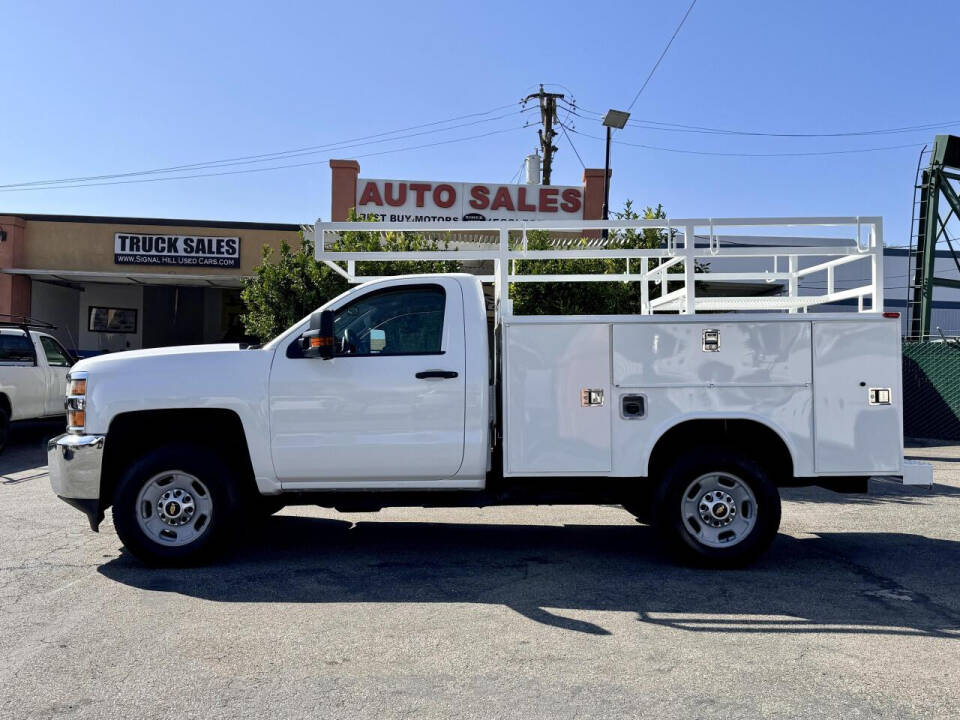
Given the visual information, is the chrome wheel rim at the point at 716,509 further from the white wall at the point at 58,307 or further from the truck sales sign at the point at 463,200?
the white wall at the point at 58,307

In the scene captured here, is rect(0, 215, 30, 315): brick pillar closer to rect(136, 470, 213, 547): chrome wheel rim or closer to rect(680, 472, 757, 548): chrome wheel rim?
rect(136, 470, 213, 547): chrome wheel rim

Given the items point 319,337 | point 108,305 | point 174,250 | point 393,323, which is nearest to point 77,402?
point 319,337

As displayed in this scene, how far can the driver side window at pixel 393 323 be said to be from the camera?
238 inches

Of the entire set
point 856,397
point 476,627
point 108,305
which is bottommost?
point 476,627

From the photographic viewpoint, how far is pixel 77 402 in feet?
19.6

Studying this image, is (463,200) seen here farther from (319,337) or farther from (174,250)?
(319,337)

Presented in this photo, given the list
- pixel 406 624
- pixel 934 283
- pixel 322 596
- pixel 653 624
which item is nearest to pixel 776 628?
pixel 653 624

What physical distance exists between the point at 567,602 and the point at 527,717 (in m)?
1.73

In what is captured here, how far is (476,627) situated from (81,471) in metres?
3.14

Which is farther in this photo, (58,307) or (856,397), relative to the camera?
(58,307)

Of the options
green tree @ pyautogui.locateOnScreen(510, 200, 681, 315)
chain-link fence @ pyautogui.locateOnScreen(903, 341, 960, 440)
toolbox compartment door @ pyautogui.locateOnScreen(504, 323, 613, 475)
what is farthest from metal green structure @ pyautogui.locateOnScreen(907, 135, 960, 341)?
toolbox compartment door @ pyautogui.locateOnScreen(504, 323, 613, 475)

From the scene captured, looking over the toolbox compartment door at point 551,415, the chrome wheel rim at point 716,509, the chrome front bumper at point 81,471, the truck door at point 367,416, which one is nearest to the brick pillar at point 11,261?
the chrome front bumper at point 81,471

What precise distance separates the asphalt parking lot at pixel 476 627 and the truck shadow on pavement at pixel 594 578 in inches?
0.9

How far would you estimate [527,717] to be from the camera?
3.55 meters
